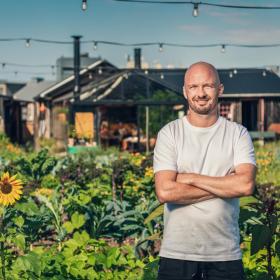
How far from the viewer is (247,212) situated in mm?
4234

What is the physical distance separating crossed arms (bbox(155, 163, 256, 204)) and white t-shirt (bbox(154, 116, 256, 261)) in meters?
0.03

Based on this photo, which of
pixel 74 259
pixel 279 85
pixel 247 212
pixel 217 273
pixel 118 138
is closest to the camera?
pixel 217 273

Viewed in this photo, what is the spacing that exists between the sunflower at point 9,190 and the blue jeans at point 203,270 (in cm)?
156

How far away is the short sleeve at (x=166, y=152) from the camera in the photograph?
3463 millimetres

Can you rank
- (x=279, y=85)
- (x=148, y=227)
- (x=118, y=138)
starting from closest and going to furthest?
1. (x=148, y=227)
2. (x=118, y=138)
3. (x=279, y=85)

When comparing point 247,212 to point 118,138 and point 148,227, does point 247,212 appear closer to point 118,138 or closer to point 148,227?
point 148,227

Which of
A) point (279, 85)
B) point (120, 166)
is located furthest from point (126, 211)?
point (279, 85)

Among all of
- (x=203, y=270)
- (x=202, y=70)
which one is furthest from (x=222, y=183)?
(x=202, y=70)

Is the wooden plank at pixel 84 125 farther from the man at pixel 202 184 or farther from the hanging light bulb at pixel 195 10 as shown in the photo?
the man at pixel 202 184

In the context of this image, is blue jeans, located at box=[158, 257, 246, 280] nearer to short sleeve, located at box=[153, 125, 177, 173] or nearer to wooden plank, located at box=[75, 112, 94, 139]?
short sleeve, located at box=[153, 125, 177, 173]

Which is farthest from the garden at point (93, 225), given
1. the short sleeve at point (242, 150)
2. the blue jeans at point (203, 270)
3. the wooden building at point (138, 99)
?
the wooden building at point (138, 99)

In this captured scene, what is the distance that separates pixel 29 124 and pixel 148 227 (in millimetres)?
29909

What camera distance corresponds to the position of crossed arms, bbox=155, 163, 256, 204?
3.38 metres

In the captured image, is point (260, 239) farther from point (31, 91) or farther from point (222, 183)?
point (31, 91)
